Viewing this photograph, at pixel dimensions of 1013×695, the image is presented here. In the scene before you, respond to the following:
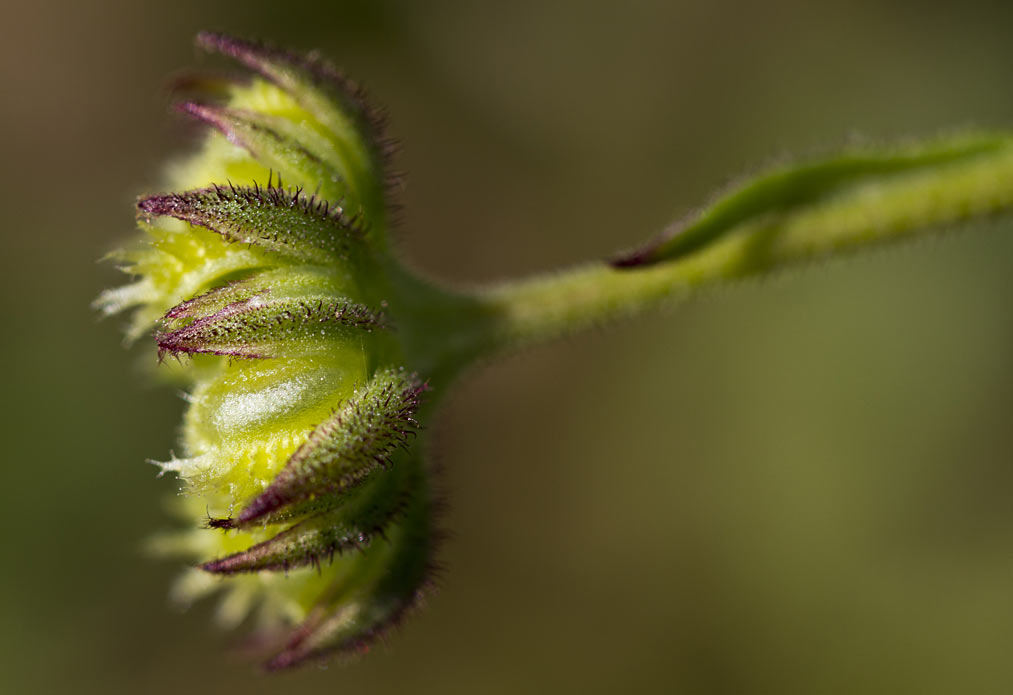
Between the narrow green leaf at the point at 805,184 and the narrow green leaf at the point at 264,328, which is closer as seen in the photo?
the narrow green leaf at the point at 264,328

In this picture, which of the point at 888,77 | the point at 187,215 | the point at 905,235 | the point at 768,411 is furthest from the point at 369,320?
the point at 888,77

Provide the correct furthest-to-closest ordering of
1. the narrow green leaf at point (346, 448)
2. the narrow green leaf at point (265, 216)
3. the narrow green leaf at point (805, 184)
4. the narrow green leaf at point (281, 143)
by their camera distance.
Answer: the narrow green leaf at point (805, 184), the narrow green leaf at point (281, 143), the narrow green leaf at point (265, 216), the narrow green leaf at point (346, 448)

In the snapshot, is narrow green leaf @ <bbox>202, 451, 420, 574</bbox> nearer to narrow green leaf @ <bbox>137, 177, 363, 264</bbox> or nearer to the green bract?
the green bract

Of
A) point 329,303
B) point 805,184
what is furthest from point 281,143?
point 805,184

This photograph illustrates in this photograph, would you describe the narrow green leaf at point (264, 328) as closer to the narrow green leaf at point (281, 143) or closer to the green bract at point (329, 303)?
the green bract at point (329, 303)

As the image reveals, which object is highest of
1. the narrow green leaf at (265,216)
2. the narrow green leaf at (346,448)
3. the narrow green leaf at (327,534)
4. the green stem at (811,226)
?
the narrow green leaf at (265,216)

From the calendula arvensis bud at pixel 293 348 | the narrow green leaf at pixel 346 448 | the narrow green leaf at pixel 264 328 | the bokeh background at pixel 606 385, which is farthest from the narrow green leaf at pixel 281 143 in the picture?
the bokeh background at pixel 606 385

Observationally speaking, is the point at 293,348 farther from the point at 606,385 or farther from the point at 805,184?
the point at 606,385
